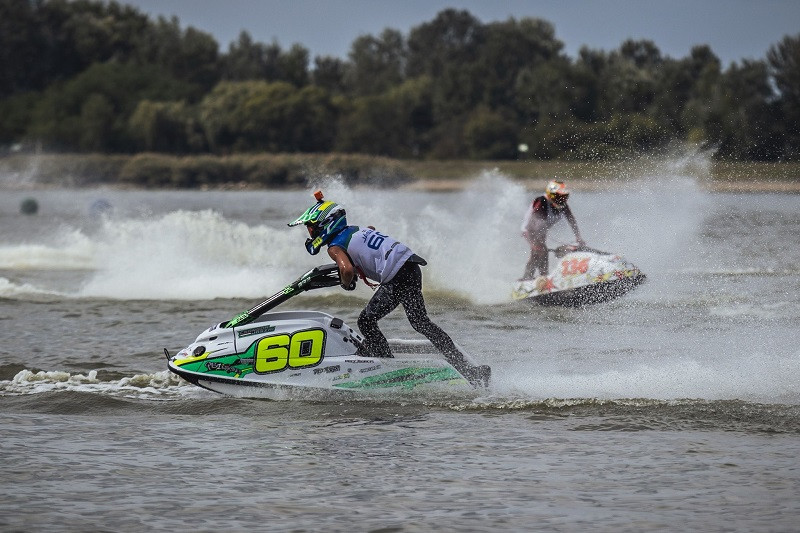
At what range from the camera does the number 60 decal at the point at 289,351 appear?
11.4 metres

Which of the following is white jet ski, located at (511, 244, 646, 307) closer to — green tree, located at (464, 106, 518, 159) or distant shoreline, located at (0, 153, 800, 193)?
distant shoreline, located at (0, 153, 800, 193)

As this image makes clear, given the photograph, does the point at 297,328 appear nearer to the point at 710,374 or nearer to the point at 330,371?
the point at 330,371

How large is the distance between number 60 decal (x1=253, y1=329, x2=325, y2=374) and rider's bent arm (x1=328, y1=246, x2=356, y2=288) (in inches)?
28.2

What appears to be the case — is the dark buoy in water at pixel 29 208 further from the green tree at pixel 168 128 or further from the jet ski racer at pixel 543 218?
the jet ski racer at pixel 543 218

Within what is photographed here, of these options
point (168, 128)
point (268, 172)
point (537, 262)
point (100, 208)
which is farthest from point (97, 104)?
point (537, 262)

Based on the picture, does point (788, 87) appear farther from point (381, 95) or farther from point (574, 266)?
point (381, 95)

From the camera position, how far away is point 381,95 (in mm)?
110625

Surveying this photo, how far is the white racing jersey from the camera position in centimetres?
1132

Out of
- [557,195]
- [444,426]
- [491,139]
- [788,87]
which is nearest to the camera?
[444,426]

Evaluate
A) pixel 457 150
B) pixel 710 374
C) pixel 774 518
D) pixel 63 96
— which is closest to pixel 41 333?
pixel 710 374

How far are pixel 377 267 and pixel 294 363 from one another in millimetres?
1220

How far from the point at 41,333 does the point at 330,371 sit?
7256 millimetres

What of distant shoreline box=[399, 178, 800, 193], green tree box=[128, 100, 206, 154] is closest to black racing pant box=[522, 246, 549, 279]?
distant shoreline box=[399, 178, 800, 193]

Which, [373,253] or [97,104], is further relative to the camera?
[97,104]
